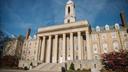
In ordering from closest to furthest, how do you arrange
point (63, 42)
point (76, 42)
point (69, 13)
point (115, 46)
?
1. point (115, 46)
2. point (63, 42)
3. point (76, 42)
4. point (69, 13)

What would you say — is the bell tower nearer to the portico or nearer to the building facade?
the building facade

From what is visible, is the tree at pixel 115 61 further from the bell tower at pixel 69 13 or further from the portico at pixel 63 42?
the bell tower at pixel 69 13

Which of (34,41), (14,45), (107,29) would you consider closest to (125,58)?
(107,29)

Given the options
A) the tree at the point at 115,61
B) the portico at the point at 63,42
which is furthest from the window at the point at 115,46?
the tree at the point at 115,61

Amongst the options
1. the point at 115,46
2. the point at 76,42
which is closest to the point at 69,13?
the point at 76,42

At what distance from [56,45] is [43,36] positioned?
4.74m

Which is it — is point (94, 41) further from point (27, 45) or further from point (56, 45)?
point (27, 45)

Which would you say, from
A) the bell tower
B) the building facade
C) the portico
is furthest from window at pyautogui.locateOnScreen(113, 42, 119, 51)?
the bell tower

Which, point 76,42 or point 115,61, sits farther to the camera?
point 76,42

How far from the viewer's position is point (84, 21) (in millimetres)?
30812

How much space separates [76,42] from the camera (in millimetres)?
31875

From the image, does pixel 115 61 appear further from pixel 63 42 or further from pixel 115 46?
pixel 63 42

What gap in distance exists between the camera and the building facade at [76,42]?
28.6 meters

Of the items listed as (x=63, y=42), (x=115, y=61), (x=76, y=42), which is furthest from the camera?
(x=76, y=42)
